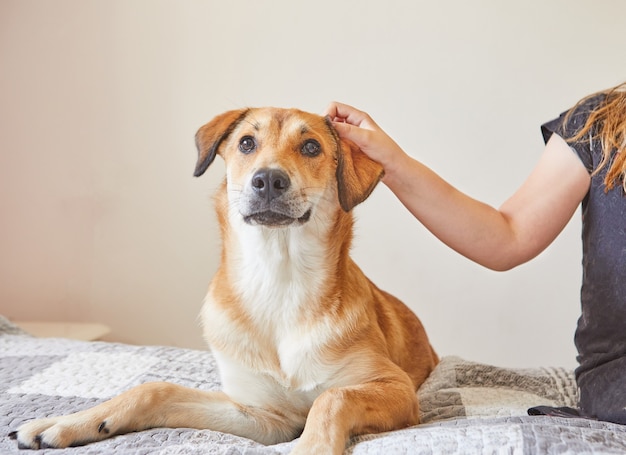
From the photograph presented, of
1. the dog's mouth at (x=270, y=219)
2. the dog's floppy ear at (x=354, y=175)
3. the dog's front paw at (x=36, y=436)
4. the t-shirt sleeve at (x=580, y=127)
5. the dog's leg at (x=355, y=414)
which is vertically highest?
the t-shirt sleeve at (x=580, y=127)

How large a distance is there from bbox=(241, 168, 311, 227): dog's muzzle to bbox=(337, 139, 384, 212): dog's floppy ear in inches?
4.6

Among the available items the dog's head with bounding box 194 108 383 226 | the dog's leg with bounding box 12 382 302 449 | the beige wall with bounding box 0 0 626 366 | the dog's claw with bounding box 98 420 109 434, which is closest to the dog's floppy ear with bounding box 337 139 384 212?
the dog's head with bounding box 194 108 383 226

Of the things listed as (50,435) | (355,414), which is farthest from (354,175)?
(50,435)

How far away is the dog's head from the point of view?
5.02ft

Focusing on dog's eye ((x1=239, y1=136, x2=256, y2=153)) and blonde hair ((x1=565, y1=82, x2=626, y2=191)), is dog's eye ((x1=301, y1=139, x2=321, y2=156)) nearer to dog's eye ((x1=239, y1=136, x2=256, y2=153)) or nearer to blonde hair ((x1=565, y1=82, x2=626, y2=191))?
dog's eye ((x1=239, y1=136, x2=256, y2=153))

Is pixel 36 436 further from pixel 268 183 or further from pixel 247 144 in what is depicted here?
pixel 247 144

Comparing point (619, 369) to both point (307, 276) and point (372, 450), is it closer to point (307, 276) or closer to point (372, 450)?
point (372, 450)

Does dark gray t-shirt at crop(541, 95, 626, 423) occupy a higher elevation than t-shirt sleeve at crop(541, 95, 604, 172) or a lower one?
lower

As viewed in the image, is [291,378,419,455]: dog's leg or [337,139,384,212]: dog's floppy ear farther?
[337,139,384,212]: dog's floppy ear

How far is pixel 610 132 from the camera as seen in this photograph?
1.61 m

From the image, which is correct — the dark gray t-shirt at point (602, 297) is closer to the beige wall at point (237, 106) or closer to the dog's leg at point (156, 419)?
the dog's leg at point (156, 419)

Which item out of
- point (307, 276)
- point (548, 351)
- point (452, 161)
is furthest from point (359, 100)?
point (307, 276)

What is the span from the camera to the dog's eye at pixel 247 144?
1.69 m

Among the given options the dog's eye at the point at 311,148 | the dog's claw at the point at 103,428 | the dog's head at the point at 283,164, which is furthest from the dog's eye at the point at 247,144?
the dog's claw at the point at 103,428
